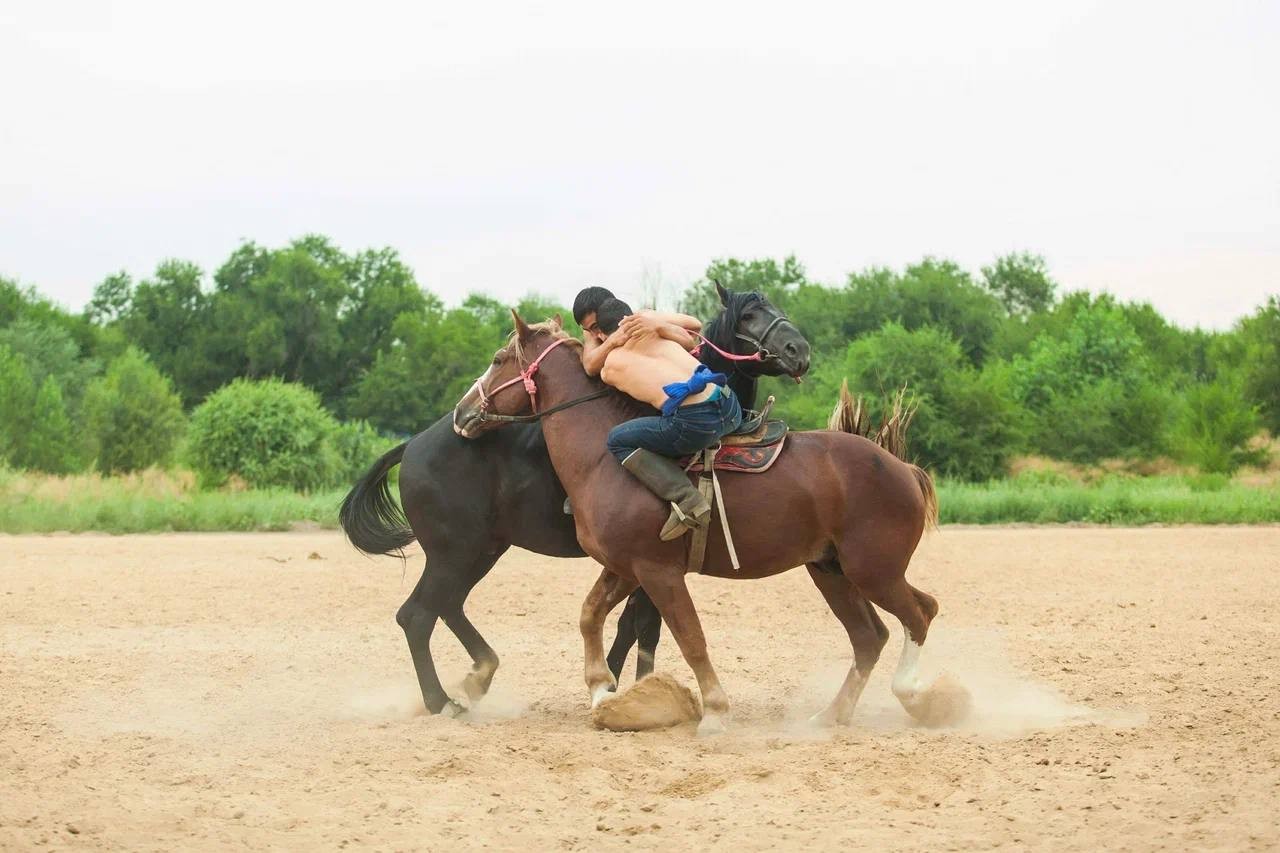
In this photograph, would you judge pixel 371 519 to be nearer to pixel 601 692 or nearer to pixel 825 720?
pixel 601 692

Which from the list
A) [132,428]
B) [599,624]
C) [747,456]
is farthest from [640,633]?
[132,428]

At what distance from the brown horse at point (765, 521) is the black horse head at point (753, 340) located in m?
0.44

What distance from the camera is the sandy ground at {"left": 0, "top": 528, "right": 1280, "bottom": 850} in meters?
5.21

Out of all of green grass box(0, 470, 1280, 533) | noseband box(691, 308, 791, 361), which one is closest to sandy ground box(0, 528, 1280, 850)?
noseband box(691, 308, 791, 361)

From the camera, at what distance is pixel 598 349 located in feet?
23.3

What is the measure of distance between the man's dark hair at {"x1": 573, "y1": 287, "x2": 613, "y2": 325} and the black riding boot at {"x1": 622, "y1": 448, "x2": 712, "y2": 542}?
2.86ft

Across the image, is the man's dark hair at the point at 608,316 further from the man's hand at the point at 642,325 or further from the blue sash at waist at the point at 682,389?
the blue sash at waist at the point at 682,389

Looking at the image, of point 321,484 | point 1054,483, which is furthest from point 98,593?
point 1054,483

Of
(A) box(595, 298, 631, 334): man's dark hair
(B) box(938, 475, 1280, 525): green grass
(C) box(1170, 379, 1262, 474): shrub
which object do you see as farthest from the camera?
(C) box(1170, 379, 1262, 474): shrub

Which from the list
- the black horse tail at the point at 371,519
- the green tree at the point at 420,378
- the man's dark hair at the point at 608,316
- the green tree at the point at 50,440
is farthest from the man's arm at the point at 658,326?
the green tree at the point at 420,378

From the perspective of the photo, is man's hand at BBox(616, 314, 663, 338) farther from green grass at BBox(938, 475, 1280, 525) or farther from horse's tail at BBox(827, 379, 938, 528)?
green grass at BBox(938, 475, 1280, 525)

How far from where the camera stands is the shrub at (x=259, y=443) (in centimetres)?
2586

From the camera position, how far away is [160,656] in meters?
9.49

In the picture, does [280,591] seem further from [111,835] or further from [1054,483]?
[1054,483]
